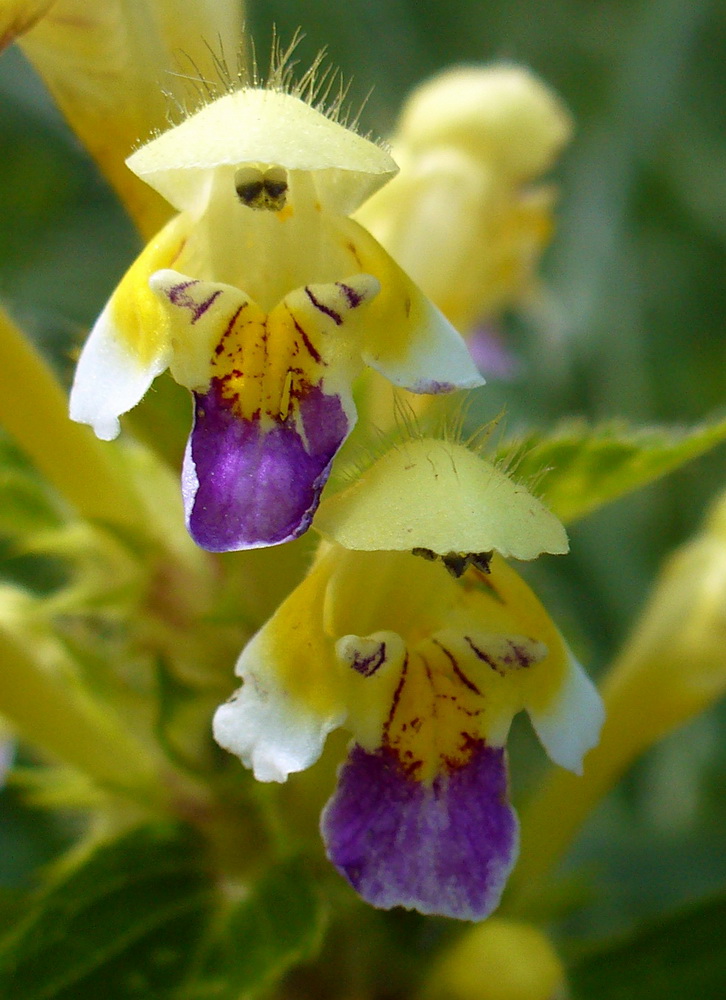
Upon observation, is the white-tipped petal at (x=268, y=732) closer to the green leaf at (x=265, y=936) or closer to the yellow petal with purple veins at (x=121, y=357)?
the yellow petal with purple veins at (x=121, y=357)

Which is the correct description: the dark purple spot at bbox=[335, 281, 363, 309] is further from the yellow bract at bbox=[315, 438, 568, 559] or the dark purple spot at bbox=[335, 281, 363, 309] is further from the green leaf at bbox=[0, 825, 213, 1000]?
the green leaf at bbox=[0, 825, 213, 1000]

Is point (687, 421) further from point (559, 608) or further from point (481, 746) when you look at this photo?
point (481, 746)

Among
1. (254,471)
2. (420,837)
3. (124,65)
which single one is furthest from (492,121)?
(420,837)

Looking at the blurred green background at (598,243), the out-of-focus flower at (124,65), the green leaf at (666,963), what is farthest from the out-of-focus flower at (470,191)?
the green leaf at (666,963)

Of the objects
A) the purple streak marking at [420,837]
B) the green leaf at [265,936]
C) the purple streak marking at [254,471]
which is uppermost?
the purple streak marking at [254,471]

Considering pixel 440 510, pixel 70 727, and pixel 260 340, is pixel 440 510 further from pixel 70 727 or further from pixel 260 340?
pixel 70 727

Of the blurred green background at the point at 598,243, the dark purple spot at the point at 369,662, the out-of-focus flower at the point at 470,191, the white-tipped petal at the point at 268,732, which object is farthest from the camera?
the blurred green background at the point at 598,243

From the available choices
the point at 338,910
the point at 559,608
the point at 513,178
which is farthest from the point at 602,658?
the point at 338,910
